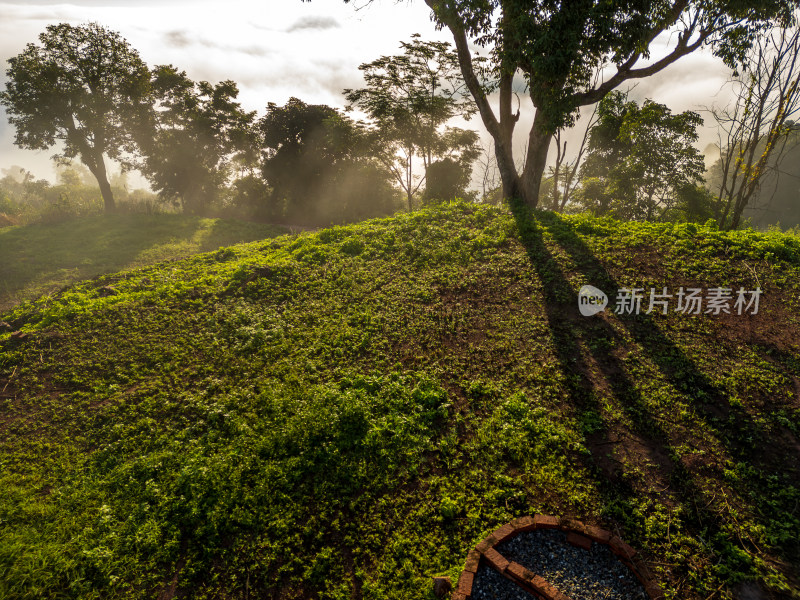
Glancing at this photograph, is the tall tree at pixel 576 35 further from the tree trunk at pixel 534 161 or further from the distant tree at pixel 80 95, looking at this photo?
the distant tree at pixel 80 95

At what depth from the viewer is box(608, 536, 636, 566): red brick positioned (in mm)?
4520

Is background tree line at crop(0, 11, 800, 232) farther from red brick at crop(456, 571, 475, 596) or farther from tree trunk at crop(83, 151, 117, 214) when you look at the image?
red brick at crop(456, 571, 475, 596)

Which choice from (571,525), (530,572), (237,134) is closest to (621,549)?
(571,525)

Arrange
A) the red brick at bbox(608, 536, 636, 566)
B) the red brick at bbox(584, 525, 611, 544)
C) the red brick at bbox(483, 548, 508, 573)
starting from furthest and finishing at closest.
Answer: the red brick at bbox(584, 525, 611, 544), the red brick at bbox(608, 536, 636, 566), the red brick at bbox(483, 548, 508, 573)

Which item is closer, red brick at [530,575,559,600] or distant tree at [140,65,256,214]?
red brick at [530,575,559,600]

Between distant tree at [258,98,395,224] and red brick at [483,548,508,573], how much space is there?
99.8 feet

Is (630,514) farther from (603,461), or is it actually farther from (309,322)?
(309,322)

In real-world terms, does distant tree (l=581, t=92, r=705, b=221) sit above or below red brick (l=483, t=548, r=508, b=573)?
above

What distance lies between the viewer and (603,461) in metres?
5.79

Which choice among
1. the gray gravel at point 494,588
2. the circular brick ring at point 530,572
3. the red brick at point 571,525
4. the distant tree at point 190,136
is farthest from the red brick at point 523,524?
the distant tree at point 190,136

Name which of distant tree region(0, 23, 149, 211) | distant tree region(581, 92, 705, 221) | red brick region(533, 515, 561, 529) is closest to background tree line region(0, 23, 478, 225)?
distant tree region(0, 23, 149, 211)

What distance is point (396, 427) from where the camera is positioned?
21.2 ft

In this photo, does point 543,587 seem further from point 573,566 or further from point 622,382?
point 622,382

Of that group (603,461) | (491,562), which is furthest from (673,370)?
(491,562)
